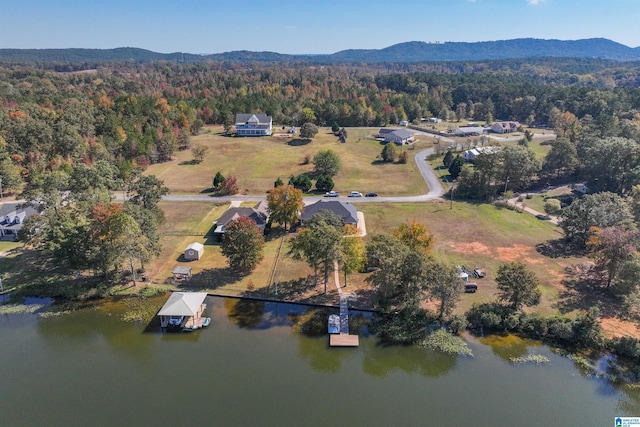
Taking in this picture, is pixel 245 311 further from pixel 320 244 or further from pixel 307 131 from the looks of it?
pixel 307 131

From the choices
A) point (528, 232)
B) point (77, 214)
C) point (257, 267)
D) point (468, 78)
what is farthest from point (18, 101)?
point (468, 78)

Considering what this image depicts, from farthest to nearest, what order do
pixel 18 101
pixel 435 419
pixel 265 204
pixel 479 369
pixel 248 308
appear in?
1. pixel 18 101
2. pixel 265 204
3. pixel 248 308
4. pixel 479 369
5. pixel 435 419

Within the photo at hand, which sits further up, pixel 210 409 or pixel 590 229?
pixel 590 229

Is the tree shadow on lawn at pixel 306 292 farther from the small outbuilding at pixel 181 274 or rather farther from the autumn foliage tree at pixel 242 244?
the small outbuilding at pixel 181 274

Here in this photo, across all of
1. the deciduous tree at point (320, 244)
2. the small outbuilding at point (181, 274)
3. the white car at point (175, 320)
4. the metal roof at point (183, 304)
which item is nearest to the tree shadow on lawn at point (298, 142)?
the small outbuilding at point (181, 274)

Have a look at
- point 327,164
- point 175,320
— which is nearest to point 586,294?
point 175,320

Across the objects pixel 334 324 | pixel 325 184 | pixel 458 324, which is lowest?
pixel 334 324

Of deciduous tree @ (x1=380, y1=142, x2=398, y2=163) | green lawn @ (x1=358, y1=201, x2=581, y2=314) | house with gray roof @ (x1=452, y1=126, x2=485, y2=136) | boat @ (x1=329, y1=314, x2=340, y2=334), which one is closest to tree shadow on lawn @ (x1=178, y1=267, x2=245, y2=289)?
boat @ (x1=329, y1=314, x2=340, y2=334)

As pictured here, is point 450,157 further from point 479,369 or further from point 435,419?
point 435,419
